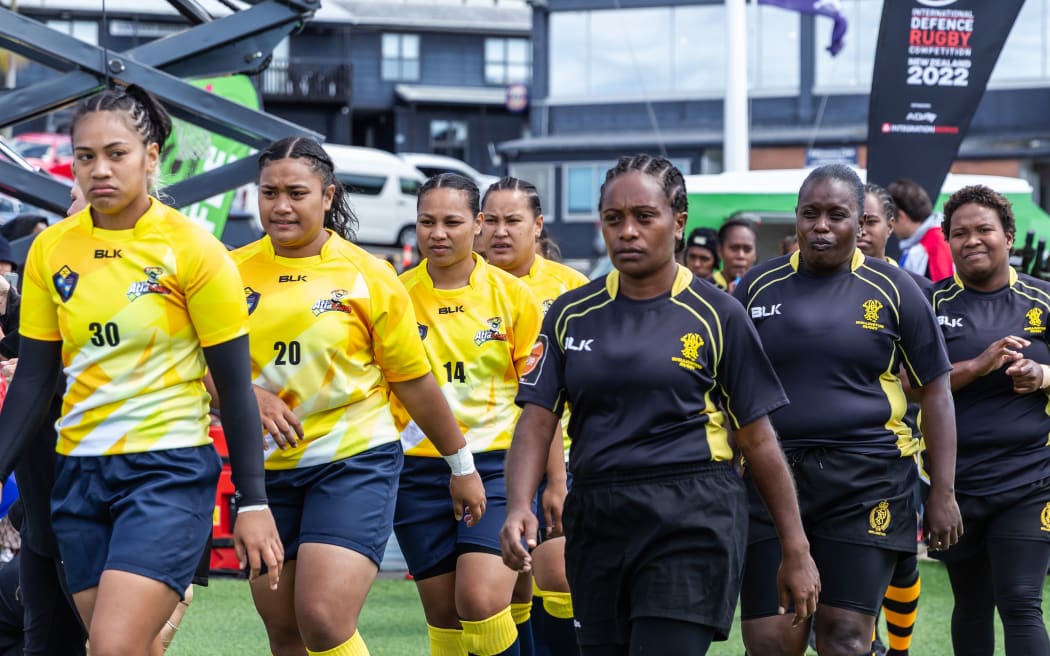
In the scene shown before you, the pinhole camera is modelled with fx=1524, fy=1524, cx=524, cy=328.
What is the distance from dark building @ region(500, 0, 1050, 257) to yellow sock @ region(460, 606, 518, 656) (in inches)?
1279

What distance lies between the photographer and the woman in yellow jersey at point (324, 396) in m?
5.07

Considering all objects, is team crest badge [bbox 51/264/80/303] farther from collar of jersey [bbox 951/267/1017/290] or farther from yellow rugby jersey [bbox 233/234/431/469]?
collar of jersey [bbox 951/267/1017/290]

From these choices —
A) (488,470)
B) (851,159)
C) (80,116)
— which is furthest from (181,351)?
(851,159)

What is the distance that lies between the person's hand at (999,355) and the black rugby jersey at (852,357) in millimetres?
712

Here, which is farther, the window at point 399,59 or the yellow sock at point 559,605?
the window at point 399,59

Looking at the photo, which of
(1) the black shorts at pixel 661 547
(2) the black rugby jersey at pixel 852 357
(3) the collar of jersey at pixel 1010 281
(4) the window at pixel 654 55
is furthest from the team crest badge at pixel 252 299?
(4) the window at pixel 654 55

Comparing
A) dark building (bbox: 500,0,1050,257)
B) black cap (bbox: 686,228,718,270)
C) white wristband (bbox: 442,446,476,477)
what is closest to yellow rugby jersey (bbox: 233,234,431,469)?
white wristband (bbox: 442,446,476,477)

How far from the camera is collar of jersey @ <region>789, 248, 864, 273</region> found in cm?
562

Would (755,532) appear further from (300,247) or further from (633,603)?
(300,247)

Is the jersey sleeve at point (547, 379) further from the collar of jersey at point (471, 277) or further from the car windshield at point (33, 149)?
the car windshield at point (33, 149)

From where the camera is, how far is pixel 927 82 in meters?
11.5

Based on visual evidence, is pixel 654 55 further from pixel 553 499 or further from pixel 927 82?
pixel 553 499

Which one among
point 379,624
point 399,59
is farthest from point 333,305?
point 399,59

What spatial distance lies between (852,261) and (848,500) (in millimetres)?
886
